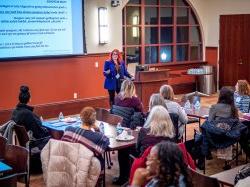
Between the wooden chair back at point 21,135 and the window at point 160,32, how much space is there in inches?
244

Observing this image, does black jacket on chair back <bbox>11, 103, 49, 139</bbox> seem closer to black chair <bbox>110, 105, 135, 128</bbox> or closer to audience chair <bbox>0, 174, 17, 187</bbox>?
black chair <bbox>110, 105, 135, 128</bbox>

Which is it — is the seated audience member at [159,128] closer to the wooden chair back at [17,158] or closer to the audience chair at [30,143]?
the wooden chair back at [17,158]

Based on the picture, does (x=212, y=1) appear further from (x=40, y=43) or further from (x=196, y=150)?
(x=196, y=150)

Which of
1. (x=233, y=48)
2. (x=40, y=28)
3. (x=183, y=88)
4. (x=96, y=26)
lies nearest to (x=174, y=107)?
(x=40, y=28)

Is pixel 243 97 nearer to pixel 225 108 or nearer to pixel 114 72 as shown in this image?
pixel 225 108

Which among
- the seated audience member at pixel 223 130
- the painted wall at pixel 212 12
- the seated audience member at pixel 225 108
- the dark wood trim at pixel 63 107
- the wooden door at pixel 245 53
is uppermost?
the painted wall at pixel 212 12

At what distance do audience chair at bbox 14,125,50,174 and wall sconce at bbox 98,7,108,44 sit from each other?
14.9ft

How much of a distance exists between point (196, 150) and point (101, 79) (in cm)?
481

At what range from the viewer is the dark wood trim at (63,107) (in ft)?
28.7

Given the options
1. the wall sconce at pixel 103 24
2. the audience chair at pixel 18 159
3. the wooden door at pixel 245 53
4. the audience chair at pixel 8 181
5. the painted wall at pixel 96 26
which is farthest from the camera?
the wooden door at pixel 245 53

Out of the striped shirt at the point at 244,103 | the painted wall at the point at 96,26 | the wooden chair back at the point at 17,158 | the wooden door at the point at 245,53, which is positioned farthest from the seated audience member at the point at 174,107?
the wooden door at the point at 245,53

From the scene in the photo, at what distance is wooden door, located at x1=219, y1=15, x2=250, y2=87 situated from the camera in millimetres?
11828

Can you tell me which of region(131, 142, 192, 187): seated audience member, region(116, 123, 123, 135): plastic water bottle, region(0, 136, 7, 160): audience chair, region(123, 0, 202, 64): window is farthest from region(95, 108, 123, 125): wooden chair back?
region(123, 0, 202, 64): window

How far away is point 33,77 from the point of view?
28.7ft
